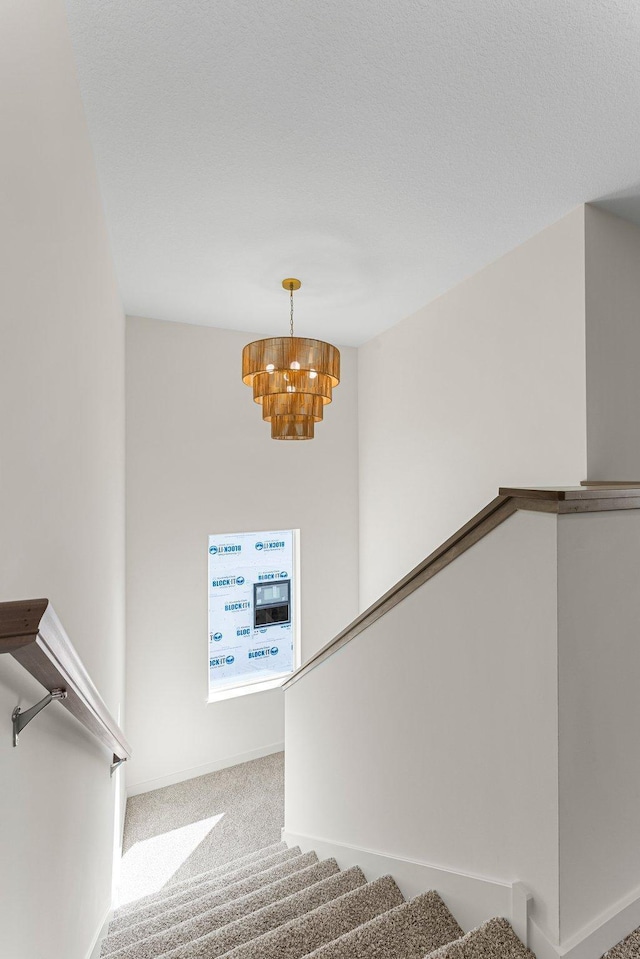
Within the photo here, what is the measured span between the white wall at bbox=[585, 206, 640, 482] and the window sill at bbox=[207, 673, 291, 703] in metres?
2.96

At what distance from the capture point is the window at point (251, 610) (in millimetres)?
4250

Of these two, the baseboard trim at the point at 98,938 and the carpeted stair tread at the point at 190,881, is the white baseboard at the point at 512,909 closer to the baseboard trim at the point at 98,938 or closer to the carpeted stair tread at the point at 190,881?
the baseboard trim at the point at 98,938

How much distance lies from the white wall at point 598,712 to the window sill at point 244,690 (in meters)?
3.09

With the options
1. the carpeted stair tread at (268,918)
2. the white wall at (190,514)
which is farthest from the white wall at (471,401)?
the carpeted stair tread at (268,918)

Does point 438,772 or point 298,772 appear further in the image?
point 298,772

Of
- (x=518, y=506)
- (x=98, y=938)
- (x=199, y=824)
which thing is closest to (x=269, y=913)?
(x=98, y=938)

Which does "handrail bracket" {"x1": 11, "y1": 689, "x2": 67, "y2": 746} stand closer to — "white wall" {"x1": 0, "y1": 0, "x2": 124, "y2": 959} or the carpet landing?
"white wall" {"x1": 0, "y1": 0, "x2": 124, "y2": 959}

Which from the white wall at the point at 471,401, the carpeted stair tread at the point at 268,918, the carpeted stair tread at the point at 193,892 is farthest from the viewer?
the white wall at the point at 471,401

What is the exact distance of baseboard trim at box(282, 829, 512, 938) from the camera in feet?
4.22

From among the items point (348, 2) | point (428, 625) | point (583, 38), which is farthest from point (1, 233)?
point (583, 38)

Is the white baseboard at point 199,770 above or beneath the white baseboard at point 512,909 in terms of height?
beneath

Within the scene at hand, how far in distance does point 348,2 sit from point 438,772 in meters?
2.27

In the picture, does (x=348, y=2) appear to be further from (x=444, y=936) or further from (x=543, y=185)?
(x=444, y=936)

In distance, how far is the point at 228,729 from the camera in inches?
164
